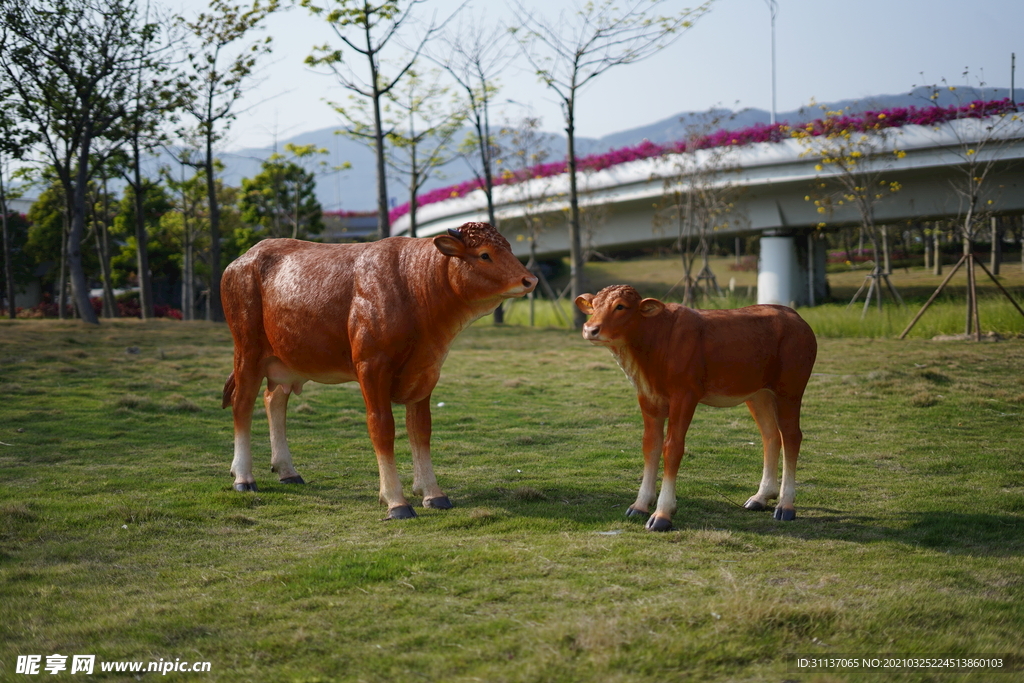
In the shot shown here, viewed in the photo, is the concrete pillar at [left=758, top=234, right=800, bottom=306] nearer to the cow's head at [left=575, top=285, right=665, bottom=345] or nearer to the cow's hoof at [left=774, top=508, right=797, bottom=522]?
the cow's hoof at [left=774, top=508, right=797, bottom=522]

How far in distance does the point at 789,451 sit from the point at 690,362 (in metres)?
1.05

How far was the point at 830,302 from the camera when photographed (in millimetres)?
24766

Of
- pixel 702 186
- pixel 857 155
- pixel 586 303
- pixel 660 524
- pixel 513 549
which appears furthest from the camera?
pixel 702 186

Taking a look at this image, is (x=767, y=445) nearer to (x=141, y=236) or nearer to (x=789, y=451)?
(x=789, y=451)

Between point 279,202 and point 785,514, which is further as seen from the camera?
point 279,202

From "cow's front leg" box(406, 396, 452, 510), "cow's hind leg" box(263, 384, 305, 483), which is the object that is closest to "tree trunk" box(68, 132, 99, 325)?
"cow's hind leg" box(263, 384, 305, 483)

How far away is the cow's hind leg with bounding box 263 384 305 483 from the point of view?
7469mm

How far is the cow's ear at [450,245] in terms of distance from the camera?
6.17 meters

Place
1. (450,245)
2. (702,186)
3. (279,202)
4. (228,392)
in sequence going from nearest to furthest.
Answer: (450,245) → (228,392) → (702,186) → (279,202)

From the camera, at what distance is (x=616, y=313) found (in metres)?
5.83

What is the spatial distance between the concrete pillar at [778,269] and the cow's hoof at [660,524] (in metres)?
19.6

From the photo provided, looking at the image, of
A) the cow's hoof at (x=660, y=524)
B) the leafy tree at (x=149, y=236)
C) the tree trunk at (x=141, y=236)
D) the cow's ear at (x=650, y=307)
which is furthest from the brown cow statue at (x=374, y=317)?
the leafy tree at (x=149, y=236)

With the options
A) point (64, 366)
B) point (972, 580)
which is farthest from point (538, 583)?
point (64, 366)

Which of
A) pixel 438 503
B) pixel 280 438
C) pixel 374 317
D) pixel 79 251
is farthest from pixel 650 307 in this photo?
pixel 79 251
